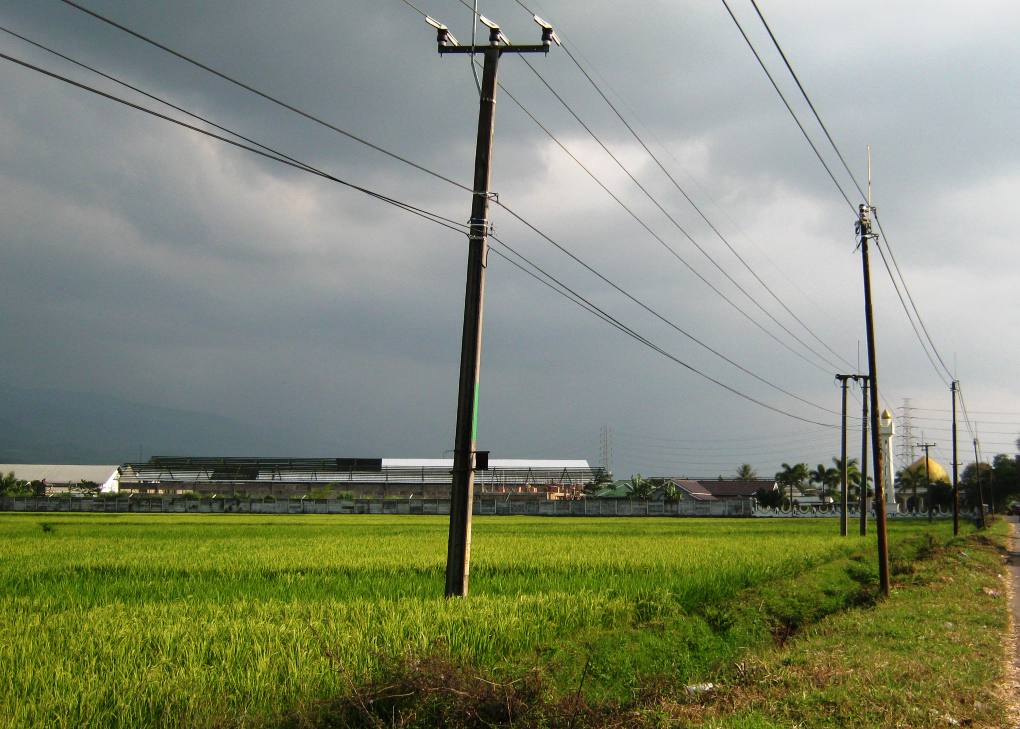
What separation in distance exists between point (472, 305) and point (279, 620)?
560cm

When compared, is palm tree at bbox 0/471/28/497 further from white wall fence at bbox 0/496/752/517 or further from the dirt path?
the dirt path

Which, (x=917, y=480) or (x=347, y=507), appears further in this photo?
(x=917, y=480)

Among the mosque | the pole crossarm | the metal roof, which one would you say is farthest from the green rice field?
the mosque

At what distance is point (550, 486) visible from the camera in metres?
118

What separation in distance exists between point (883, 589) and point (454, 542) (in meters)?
11.9

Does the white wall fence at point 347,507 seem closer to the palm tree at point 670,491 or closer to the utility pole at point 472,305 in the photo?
the palm tree at point 670,491

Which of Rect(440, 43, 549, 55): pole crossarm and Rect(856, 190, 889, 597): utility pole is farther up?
Rect(440, 43, 549, 55): pole crossarm

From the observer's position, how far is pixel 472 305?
13.8 metres

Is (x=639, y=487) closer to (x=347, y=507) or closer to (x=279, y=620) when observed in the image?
(x=347, y=507)

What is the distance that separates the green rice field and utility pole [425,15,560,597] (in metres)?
0.93

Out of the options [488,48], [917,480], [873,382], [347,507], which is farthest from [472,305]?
[917,480]

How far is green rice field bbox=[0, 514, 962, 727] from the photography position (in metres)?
7.27

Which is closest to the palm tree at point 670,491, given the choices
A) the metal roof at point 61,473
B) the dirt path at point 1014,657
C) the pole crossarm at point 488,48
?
the metal roof at point 61,473

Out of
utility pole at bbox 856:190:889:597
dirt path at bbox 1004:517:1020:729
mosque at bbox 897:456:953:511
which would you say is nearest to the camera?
dirt path at bbox 1004:517:1020:729
